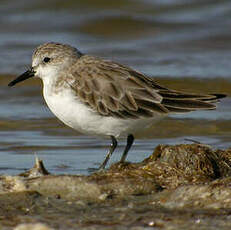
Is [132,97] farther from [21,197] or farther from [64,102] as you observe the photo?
[21,197]

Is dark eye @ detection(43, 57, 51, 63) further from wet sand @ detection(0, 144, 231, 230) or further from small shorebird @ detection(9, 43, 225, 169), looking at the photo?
wet sand @ detection(0, 144, 231, 230)

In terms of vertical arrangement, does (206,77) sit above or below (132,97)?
below

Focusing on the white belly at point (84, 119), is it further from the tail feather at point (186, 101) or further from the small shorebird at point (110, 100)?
the tail feather at point (186, 101)

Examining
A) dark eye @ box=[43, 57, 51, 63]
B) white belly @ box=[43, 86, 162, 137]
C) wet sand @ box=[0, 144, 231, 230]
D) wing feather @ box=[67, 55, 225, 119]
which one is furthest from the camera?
dark eye @ box=[43, 57, 51, 63]

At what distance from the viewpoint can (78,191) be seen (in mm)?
4832

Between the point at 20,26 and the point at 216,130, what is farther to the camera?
the point at 20,26

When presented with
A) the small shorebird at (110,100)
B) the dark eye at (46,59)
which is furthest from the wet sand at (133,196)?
the dark eye at (46,59)

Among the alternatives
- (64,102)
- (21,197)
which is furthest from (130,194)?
(64,102)

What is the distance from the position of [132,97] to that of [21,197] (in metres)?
1.80

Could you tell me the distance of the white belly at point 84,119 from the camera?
6.02m

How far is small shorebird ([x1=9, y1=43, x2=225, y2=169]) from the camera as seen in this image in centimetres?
607

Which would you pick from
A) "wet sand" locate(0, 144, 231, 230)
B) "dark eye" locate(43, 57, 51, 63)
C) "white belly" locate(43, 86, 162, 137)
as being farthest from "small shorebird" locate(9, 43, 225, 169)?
"wet sand" locate(0, 144, 231, 230)

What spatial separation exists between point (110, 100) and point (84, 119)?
1.06ft

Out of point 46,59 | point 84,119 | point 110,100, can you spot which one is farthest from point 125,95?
point 46,59
